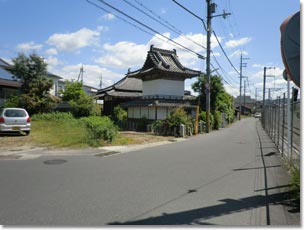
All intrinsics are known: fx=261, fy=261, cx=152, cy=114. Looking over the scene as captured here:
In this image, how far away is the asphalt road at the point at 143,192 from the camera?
3.96 metres

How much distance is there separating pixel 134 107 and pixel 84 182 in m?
18.1

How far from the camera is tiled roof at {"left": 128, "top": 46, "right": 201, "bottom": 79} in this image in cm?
2266

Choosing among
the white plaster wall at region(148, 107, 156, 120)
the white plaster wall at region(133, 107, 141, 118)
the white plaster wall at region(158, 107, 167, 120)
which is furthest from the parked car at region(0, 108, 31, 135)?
the white plaster wall at region(133, 107, 141, 118)

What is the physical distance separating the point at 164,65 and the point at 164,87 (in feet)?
6.39

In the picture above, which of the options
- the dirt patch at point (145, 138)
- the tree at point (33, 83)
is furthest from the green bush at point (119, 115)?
the dirt patch at point (145, 138)

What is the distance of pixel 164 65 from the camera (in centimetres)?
2300

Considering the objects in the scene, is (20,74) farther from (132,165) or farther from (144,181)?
(144,181)

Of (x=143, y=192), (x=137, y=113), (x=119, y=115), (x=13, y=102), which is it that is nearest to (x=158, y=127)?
(x=137, y=113)

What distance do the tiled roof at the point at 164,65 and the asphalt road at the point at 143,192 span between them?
1518 centimetres

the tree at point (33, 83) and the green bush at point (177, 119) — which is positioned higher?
the tree at point (33, 83)

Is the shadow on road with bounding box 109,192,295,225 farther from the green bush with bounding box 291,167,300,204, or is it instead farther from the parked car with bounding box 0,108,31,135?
the parked car with bounding box 0,108,31,135

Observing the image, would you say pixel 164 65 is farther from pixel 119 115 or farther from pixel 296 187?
pixel 296 187

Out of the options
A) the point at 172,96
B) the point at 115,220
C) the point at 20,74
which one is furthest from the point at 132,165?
the point at 20,74

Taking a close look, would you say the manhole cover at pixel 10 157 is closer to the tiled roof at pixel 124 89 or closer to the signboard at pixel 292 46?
the signboard at pixel 292 46
